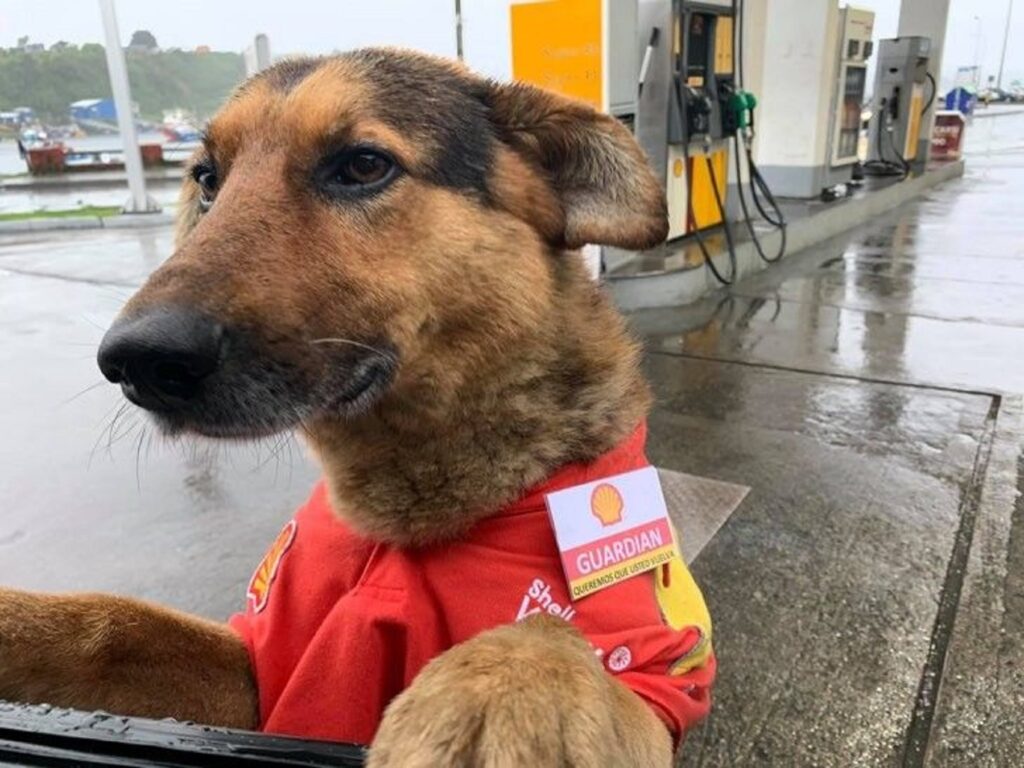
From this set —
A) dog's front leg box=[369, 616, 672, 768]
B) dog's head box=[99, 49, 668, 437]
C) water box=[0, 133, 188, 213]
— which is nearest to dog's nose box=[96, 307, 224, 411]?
dog's head box=[99, 49, 668, 437]

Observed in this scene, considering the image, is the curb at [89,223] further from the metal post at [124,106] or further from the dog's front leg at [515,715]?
the dog's front leg at [515,715]

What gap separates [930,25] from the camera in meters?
15.0

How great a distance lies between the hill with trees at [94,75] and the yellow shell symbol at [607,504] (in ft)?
38.1

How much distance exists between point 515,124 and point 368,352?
730 millimetres

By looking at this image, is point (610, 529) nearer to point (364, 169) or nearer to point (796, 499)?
point (364, 169)

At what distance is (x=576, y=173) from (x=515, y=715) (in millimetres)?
1314

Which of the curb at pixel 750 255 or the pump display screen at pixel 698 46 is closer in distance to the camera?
the curb at pixel 750 255

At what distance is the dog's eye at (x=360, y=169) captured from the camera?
6.11ft

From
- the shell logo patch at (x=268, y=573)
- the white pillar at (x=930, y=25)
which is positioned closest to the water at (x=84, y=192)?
the white pillar at (x=930, y=25)

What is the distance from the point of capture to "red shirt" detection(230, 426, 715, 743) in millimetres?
1616

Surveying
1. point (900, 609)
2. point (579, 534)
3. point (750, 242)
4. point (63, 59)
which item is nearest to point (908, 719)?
point (900, 609)

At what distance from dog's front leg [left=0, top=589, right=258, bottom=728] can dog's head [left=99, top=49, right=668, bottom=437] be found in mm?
465

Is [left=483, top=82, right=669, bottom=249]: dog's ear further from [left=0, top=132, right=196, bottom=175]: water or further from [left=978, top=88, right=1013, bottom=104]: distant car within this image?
[left=978, top=88, right=1013, bottom=104]: distant car

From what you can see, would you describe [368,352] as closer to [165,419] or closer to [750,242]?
[165,419]
